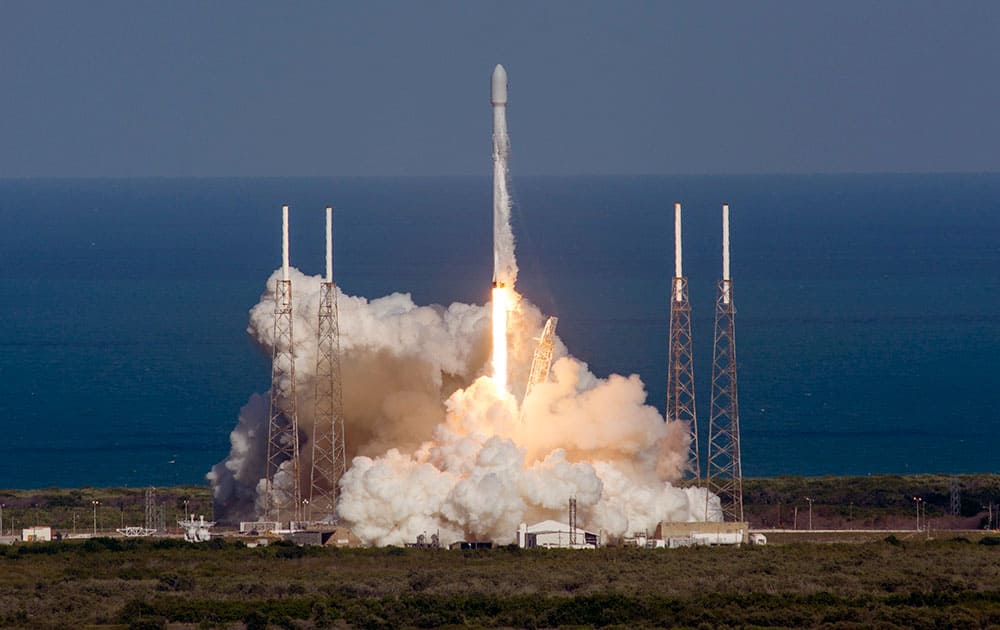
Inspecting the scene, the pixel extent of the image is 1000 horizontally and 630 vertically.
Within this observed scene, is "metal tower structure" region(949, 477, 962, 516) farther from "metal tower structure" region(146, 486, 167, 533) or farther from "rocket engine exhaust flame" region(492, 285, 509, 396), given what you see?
"metal tower structure" region(146, 486, 167, 533)

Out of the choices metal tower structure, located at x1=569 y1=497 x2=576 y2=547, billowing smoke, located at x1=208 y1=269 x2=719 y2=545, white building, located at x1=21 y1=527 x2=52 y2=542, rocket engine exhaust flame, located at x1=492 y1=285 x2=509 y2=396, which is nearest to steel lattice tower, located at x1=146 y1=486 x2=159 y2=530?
billowing smoke, located at x1=208 y1=269 x2=719 y2=545

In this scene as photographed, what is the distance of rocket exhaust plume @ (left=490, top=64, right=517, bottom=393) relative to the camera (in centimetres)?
5081

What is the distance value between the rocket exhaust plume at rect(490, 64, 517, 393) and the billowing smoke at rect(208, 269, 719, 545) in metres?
0.55

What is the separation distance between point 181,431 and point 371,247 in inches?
2718

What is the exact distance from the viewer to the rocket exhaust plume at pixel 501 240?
50.8 metres

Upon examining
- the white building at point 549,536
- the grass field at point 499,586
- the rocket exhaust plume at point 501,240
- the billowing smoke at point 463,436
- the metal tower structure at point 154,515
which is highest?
the rocket exhaust plume at point 501,240

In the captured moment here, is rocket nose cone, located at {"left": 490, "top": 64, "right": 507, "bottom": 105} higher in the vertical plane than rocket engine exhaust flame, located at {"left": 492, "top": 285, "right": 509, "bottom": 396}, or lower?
higher

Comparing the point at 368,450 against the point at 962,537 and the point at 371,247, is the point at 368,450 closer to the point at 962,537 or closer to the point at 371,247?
the point at 962,537

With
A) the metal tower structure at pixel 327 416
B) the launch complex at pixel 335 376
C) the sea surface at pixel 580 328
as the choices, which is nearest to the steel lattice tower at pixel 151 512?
the launch complex at pixel 335 376

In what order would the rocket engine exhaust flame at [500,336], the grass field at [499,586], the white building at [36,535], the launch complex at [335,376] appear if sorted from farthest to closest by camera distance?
1. the white building at [36,535]
2. the rocket engine exhaust flame at [500,336]
3. the launch complex at [335,376]
4. the grass field at [499,586]

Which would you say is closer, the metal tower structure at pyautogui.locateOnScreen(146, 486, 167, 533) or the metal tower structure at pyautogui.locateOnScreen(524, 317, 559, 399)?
the metal tower structure at pyautogui.locateOnScreen(524, 317, 559, 399)

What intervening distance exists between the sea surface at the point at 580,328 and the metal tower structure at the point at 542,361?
12.7m

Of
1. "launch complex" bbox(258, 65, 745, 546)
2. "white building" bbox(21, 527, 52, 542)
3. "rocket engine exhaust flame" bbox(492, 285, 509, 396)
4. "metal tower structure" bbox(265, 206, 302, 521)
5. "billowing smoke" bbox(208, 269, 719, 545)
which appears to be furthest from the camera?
"white building" bbox(21, 527, 52, 542)

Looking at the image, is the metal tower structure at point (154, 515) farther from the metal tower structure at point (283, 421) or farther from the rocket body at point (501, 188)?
the rocket body at point (501, 188)
